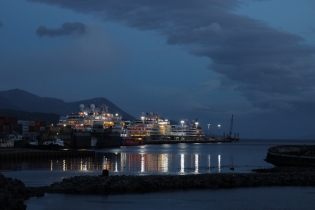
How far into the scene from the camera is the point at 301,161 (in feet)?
155

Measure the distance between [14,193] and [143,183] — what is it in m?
7.30

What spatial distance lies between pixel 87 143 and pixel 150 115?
273ft

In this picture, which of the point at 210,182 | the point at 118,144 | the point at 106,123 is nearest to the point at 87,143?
the point at 118,144

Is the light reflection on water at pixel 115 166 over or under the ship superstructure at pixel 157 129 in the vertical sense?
under

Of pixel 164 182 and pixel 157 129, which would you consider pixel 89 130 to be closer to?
pixel 157 129

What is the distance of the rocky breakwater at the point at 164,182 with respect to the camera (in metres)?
26.4

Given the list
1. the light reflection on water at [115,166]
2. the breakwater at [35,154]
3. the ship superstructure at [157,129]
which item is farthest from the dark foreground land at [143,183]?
the ship superstructure at [157,129]

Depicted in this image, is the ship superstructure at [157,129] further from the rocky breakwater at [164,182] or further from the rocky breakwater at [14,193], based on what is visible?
the rocky breakwater at [14,193]

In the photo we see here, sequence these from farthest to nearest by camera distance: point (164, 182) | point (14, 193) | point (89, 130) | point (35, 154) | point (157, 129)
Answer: point (157, 129) < point (89, 130) < point (35, 154) < point (164, 182) < point (14, 193)

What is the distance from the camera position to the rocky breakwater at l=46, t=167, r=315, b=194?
86.6ft

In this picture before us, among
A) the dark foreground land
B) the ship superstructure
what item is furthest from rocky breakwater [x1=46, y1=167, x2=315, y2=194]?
the ship superstructure

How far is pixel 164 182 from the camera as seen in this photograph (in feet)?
92.3

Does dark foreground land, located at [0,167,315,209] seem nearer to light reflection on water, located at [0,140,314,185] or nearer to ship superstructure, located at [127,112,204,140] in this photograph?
light reflection on water, located at [0,140,314,185]

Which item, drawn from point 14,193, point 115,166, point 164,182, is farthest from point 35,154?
point 14,193
